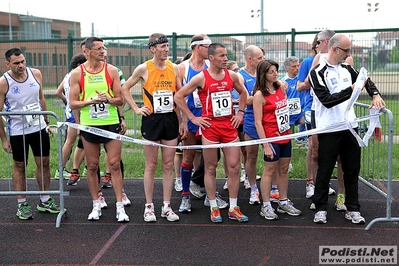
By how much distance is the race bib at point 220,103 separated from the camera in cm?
595

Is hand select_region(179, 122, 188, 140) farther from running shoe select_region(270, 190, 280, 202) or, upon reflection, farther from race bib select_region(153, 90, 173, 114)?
running shoe select_region(270, 190, 280, 202)

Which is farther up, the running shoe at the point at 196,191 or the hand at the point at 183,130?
the hand at the point at 183,130

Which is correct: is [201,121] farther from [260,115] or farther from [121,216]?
[121,216]

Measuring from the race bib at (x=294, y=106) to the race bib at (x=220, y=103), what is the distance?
250 cm

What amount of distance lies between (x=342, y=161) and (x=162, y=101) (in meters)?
2.15

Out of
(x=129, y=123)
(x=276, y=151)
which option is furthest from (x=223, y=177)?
(x=129, y=123)

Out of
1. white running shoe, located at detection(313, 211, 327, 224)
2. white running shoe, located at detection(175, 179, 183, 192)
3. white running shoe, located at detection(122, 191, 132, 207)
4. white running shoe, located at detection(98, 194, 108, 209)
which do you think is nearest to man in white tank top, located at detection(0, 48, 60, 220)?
white running shoe, located at detection(98, 194, 108, 209)

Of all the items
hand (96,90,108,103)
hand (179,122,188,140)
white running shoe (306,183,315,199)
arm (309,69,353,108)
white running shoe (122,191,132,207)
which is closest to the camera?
Answer: arm (309,69,353,108)

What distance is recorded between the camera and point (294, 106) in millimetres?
8242

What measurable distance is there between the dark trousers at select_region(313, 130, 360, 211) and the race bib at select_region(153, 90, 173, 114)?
1.75 meters

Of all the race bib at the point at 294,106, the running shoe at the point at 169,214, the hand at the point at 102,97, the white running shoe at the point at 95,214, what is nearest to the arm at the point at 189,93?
the hand at the point at 102,97

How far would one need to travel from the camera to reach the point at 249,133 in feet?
22.0

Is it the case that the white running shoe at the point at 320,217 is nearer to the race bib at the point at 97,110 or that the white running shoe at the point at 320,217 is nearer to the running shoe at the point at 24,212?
the race bib at the point at 97,110

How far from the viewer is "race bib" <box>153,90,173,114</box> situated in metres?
6.04
